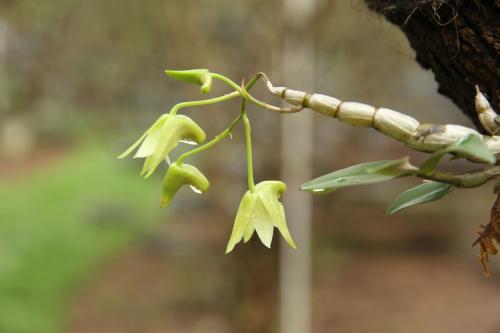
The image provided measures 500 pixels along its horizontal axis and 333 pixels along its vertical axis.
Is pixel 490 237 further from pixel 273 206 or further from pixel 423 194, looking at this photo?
pixel 273 206

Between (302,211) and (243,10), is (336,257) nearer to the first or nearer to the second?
(302,211)

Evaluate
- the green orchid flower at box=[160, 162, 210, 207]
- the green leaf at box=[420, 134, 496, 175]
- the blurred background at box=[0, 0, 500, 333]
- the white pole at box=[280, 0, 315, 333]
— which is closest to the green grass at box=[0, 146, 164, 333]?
the blurred background at box=[0, 0, 500, 333]

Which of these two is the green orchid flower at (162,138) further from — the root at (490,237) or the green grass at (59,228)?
the green grass at (59,228)

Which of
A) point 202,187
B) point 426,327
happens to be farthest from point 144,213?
point 202,187

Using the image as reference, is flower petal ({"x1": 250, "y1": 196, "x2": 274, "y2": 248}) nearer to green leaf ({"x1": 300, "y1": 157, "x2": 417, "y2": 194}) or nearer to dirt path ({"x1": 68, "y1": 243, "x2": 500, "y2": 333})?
green leaf ({"x1": 300, "y1": 157, "x2": 417, "y2": 194})

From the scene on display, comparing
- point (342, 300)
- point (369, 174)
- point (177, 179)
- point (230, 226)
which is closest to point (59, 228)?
point (342, 300)

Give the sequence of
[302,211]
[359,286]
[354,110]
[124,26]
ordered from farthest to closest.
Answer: [124,26] → [359,286] → [302,211] → [354,110]
